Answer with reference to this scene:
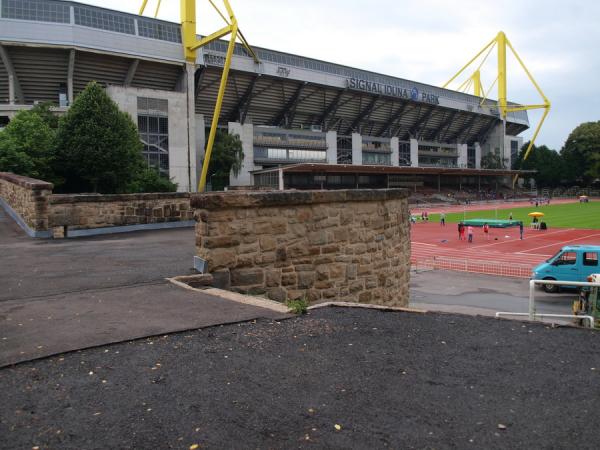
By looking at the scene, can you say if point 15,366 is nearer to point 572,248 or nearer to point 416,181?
point 572,248

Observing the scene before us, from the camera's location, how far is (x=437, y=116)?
329 feet

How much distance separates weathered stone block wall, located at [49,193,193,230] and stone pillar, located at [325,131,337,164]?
223 ft

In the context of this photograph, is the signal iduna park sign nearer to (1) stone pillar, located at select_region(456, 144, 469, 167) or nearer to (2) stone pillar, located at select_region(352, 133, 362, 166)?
(2) stone pillar, located at select_region(352, 133, 362, 166)

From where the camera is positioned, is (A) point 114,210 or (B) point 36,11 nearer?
(A) point 114,210

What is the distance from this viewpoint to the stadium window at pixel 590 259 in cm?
1933

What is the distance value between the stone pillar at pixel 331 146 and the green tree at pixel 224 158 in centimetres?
1922

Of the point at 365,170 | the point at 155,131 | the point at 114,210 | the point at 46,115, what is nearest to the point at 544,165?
the point at 365,170

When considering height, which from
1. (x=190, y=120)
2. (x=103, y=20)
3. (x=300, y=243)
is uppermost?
(x=103, y=20)

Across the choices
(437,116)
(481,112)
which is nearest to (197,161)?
(437,116)

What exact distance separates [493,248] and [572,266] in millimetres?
14189

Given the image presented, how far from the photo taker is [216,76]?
206 ft

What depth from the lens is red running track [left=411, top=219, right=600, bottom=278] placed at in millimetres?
25891

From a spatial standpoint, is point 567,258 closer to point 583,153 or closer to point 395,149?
point 395,149

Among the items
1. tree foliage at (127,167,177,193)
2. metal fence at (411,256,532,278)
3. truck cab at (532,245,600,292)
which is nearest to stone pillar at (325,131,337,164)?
tree foliage at (127,167,177,193)
